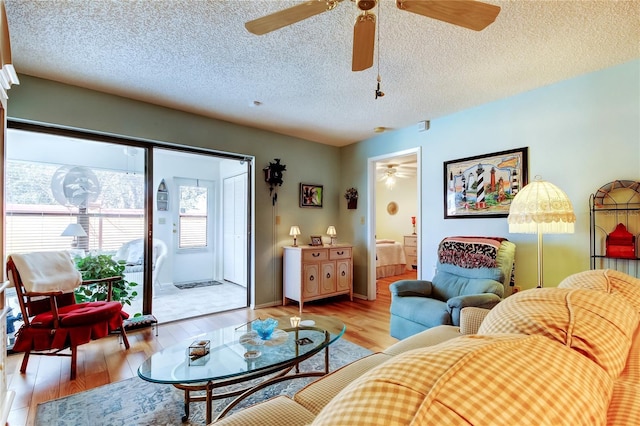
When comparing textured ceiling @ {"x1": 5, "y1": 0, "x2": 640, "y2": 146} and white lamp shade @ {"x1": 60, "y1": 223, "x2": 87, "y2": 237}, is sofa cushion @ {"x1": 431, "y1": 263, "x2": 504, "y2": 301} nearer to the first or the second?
textured ceiling @ {"x1": 5, "y1": 0, "x2": 640, "y2": 146}

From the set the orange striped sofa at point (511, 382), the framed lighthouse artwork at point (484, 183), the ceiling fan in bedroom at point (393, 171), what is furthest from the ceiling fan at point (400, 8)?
the ceiling fan in bedroom at point (393, 171)

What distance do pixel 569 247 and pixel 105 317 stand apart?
13.4 feet

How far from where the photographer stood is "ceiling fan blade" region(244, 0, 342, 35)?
136 cm

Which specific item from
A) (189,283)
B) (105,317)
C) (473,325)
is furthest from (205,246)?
(473,325)

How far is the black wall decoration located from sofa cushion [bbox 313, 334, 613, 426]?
3.90 m

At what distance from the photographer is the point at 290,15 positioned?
1.43 metres

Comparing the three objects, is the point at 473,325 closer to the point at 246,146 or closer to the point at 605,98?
the point at 605,98

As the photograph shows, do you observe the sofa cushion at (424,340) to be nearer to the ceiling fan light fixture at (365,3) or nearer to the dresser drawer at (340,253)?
the ceiling fan light fixture at (365,3)

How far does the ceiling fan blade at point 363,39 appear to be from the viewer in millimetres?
1442

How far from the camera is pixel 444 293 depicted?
2.94 metres

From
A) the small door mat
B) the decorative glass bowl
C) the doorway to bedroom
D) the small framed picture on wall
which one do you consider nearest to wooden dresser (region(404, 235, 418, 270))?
the doorway to bedroom

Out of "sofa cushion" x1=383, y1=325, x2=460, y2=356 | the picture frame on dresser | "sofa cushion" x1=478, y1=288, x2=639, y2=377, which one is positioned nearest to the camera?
"sofa cushion" x1=478, y1=288, x2=639, y2=377

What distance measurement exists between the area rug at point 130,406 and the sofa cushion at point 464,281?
1603 millimetres

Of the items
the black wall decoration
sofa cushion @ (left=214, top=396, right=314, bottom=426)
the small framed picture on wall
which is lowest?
sofa cushion @ (left=214, top=396, right=314, bottom=426)
